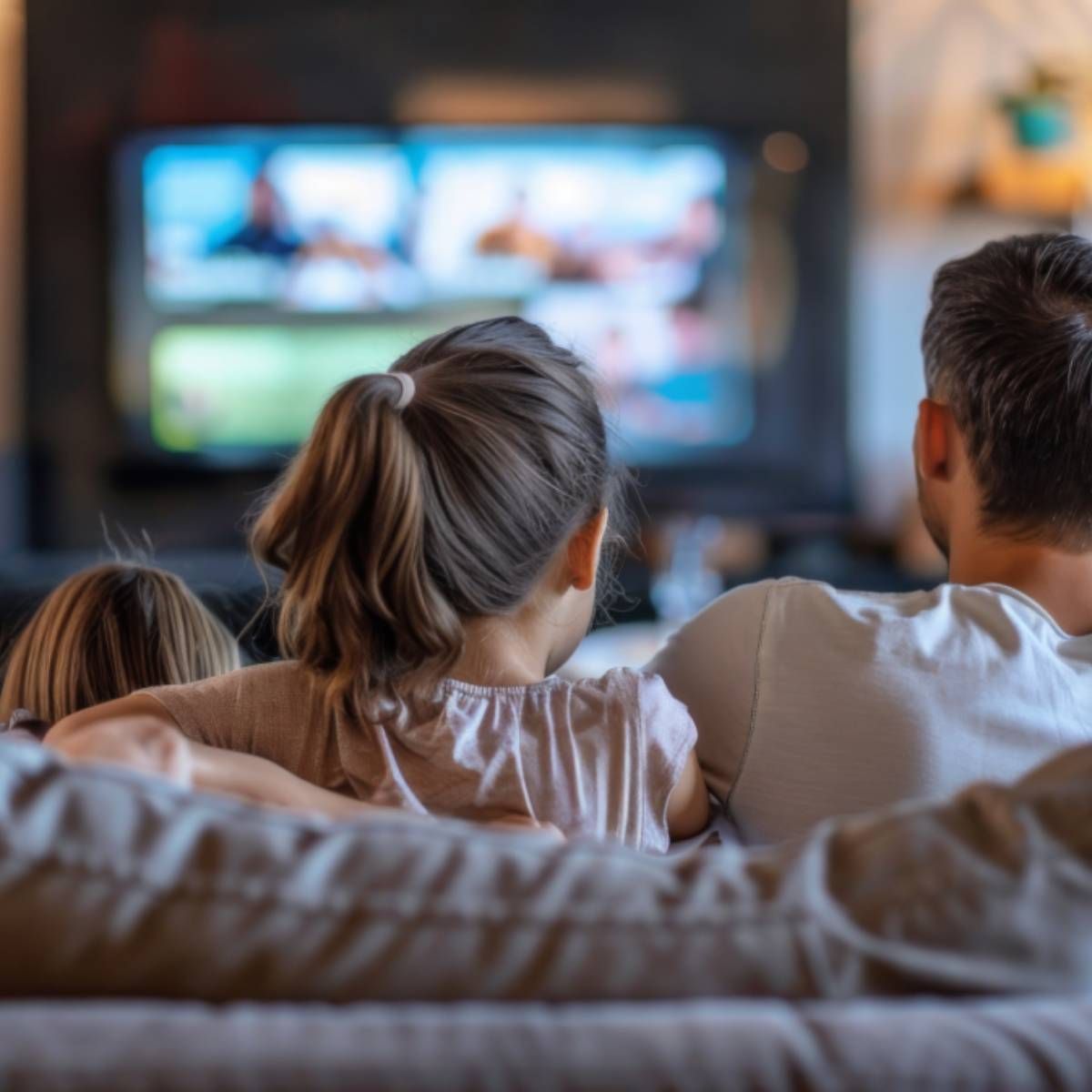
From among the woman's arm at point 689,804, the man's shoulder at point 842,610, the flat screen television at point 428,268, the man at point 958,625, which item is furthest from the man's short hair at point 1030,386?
the flat screen television at point 428,268

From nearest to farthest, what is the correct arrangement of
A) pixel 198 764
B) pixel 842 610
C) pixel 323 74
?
pixel 198 764 → pixel 842 610 → pixel 323 74

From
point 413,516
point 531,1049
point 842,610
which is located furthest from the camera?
point 842,610

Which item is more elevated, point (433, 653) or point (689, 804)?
point (433, 653)

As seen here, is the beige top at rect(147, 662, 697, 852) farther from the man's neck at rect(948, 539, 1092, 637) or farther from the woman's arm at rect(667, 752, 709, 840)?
the man's neck at rect(948, 539, 1092, 637)

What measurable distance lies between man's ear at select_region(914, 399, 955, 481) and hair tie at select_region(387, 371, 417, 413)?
46cm

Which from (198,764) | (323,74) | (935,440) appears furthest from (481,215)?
(198,764)

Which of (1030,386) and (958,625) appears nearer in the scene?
(958,625)

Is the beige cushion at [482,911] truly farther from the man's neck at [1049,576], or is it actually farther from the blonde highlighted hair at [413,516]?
the man's neck at [1049,576]

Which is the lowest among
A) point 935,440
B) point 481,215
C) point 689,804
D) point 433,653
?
point 689,804

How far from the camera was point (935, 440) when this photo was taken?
130cm

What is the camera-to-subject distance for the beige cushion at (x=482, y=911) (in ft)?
1.83

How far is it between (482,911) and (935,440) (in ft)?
2.77

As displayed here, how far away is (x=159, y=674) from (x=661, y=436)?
10.8 feet

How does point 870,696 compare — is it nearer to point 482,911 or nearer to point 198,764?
point 198,764
